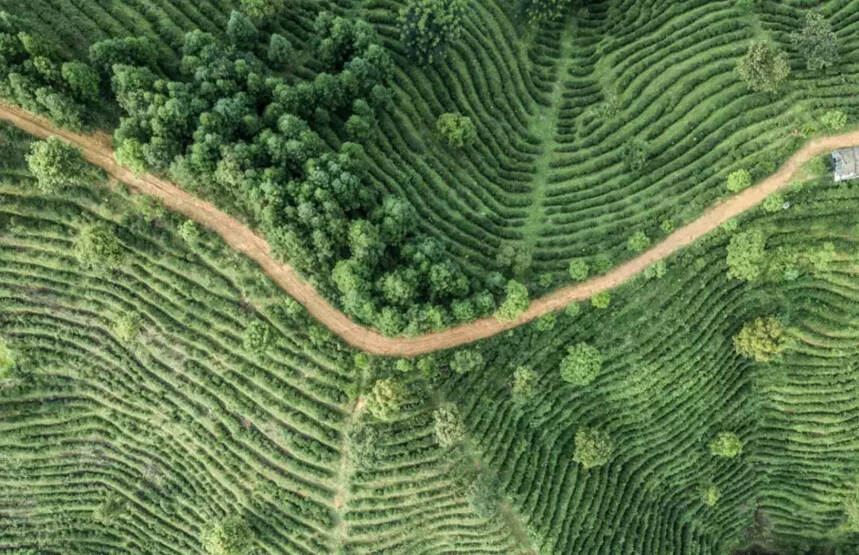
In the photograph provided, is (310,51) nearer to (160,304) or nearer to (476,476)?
(160,304)

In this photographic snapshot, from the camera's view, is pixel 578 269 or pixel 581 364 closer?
pixel 581 364

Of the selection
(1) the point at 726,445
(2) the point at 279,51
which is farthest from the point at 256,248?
(1) the point at 726,445

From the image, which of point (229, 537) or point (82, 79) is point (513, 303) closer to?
point (229, 537)

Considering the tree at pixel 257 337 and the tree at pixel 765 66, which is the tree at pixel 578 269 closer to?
the tree at pixel 765 66

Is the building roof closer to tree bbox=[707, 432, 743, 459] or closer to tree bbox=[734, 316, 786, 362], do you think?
tree bbox=[734, 316, 786, 362]

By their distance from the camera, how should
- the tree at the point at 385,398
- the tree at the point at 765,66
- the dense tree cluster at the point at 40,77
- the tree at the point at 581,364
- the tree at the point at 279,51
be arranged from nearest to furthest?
1. the dense tree cluster at the point at 40,77
2. the tree at the point at 385,398
3. the tree at the point at 581,364
4. the tree at the point at 279,51
5. the tree at the point at 765,66

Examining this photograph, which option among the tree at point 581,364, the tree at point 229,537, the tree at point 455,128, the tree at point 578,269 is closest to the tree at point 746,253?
the tree at point 578,269

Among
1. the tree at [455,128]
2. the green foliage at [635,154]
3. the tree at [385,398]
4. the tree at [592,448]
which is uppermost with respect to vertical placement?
the tree at [455,128]
